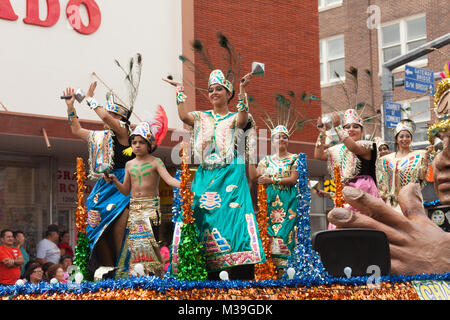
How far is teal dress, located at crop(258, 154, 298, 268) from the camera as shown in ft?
28.7

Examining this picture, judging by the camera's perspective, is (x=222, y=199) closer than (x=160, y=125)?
Yes

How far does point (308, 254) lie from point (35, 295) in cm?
207

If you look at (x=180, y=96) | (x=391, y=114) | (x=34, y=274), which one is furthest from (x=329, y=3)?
(x=180, y=96)

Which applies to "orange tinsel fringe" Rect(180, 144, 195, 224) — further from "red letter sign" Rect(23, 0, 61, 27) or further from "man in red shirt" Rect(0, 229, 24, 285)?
"red letter sign" Rect(23, 0, 61, 27)

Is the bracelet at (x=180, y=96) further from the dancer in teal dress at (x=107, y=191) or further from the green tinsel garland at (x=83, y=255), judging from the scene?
the green tinsel garland at (x=83, y=255)

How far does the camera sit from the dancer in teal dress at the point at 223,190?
6.01 m

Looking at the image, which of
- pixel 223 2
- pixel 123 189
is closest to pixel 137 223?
pixel 123 189

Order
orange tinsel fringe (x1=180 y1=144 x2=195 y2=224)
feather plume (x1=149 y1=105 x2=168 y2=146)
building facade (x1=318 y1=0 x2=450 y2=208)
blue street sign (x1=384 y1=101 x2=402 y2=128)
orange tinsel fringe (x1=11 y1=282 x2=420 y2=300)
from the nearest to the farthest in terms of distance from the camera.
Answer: orange tinsel fringe (x1=11 y1=282 x2=420 y2=300)
orange tinsel fringe (x1=180 y1=144 x2=195 y2=224)
feather plume (x1=149 y1=105 x2=168 y2=146)
blue street sign (x1=384 y1=101 x2=402 y2=128)
building facade (x1=318 y1=0 x2=450 y2=208)

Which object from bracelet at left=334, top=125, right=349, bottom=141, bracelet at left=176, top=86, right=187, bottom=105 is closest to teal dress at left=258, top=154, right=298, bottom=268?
bracelet at left=334, top=125, right=349, bottom=141

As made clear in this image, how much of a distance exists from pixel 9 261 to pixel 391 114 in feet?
24.3

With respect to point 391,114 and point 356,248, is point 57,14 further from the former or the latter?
point 356,248

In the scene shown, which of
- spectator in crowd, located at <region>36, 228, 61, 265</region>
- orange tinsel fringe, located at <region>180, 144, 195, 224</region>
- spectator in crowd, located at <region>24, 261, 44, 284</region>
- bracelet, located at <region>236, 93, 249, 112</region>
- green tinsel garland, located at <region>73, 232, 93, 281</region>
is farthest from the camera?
spectator in crowd, located at <region>36, 228, 61, 265</region>

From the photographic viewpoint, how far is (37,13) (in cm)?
1363

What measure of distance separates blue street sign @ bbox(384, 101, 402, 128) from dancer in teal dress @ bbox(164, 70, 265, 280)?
300 inches
